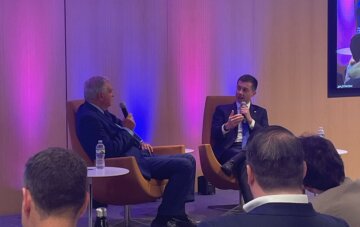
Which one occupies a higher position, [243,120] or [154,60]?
[154,60]

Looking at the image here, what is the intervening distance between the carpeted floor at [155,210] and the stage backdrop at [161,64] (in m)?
0.41

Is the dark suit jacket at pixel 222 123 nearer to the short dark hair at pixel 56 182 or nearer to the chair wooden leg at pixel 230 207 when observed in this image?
the chair wooden leg at pixel 230 207

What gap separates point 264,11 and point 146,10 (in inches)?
60.9

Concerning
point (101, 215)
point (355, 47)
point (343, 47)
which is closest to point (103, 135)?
point (101, 215)

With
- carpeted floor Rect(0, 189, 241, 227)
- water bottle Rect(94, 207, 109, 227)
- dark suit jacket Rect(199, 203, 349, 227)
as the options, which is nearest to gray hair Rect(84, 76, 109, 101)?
carpeted floor Rect(0, 189, 241, 227)

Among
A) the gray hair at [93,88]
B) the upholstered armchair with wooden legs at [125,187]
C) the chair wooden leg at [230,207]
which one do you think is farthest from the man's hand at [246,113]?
the gray hair at [93,88]

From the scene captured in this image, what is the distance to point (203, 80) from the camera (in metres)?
6.64

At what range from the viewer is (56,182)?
1.52m

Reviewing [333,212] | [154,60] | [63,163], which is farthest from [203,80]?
[63,163]

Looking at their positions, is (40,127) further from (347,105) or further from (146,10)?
(347,105)

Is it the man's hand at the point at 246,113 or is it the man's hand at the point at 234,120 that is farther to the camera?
the man's hand at the point at 246,113

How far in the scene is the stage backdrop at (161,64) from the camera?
544cm

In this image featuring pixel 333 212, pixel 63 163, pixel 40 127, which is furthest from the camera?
pixel 40 127

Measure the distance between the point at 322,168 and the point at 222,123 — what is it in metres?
3.51
